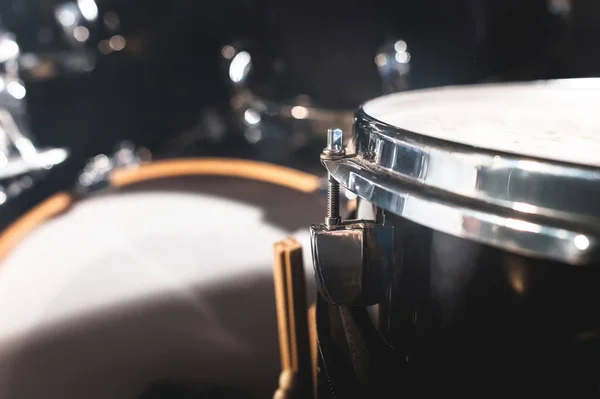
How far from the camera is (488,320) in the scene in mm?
351

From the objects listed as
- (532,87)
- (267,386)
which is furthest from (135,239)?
(532,87)

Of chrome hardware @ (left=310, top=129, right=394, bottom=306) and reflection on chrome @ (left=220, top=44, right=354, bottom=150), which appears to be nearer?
chrome hardware @ (left=310, top=129, right=394, bottom=306)

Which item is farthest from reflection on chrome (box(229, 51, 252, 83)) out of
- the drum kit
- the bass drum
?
the bass drum

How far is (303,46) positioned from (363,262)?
989 millimetres

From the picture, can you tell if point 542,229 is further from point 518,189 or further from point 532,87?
point 532,87

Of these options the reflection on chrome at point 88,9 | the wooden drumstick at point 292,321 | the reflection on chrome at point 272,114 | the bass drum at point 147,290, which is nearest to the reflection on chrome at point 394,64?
the reflection on chrome at point 272,114

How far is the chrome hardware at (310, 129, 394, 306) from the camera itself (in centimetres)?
41

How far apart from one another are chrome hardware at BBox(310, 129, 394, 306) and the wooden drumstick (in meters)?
0.19

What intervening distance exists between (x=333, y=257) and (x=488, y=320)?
13 centimetres

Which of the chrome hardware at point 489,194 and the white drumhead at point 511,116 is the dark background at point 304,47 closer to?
the white drumhead at point 511,116

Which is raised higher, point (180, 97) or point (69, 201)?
point (180, 97)

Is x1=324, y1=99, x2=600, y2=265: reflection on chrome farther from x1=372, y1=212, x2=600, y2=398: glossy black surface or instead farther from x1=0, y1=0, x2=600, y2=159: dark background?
x1=0, y1=0, x2=600, y2=159: dark background

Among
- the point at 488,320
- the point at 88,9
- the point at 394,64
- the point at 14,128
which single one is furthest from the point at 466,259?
the point at 88,9

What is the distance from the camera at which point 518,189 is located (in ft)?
0.98
